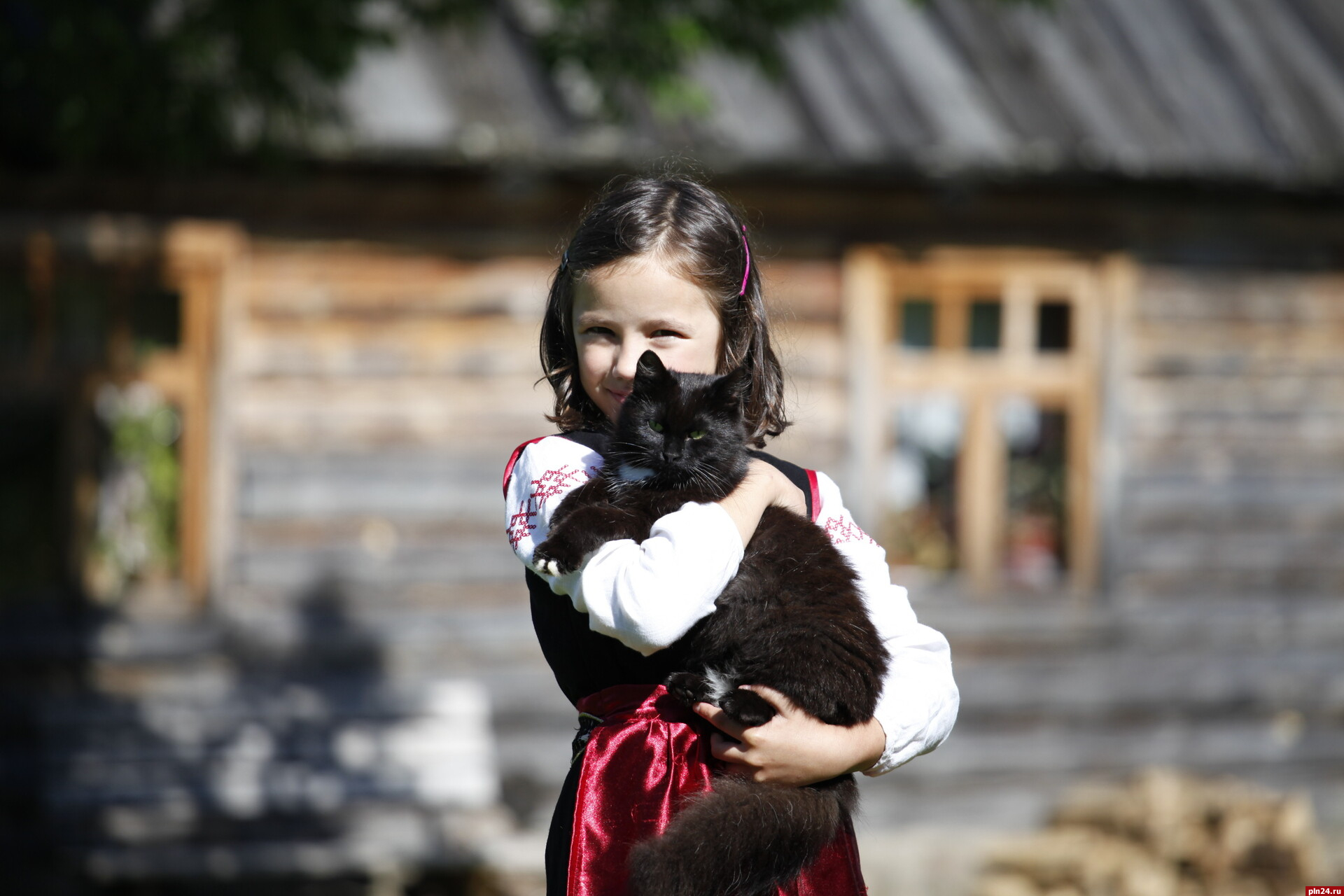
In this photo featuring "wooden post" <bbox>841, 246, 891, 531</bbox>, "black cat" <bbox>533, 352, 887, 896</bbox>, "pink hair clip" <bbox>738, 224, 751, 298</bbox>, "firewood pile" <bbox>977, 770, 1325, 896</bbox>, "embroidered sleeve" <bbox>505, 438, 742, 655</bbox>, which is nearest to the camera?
"embroidered sleeve" <bbox>505, 438, 742, 655</bbox>

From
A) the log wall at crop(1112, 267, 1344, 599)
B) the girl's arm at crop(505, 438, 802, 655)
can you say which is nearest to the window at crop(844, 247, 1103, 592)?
the log wall at crop(1112, 267, 1344, 599)

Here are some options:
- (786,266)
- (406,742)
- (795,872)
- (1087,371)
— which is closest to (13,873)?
(406,742)

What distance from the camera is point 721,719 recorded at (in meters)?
1.79

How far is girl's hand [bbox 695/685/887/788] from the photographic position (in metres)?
1.78

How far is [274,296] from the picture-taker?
5.77m

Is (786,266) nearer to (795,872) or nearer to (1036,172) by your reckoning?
(1036,172)

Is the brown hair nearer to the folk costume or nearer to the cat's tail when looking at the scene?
the folk costume

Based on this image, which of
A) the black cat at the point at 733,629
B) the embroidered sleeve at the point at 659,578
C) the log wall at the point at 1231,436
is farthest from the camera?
the log wall at the point at 1231,436

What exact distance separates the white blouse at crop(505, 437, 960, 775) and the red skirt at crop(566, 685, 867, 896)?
127mm

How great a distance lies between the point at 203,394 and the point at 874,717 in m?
4.64

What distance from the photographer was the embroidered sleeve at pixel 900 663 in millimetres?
1872

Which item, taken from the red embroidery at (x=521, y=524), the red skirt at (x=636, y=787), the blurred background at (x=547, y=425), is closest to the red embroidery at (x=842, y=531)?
the red skirt at (x=636, y=787)

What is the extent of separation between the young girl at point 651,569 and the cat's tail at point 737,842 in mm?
42

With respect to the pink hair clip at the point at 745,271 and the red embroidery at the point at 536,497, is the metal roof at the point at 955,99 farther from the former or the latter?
the red embroidery at the point at 536,497
